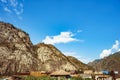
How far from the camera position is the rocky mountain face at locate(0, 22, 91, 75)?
421 ft

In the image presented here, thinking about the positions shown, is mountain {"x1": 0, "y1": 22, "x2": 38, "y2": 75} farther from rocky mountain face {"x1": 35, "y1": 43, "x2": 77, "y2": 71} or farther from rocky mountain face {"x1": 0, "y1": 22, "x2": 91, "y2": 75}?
rocky mountain face {"x1": 35, "y1": 43, "x2": 77, "y2": 71}

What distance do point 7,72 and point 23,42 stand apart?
2849cm

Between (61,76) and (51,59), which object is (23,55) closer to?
(51,59)

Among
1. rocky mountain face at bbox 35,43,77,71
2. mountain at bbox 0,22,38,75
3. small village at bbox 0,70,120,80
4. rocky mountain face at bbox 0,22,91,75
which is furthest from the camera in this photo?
rocky mountain face at bbox 35,43,77,71

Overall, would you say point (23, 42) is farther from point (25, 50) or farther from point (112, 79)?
point (112, 79)

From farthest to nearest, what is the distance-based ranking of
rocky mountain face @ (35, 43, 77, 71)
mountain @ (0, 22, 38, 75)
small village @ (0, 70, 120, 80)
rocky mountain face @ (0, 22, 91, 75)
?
rocky mountain face @ (35, 43, 77, 71) → rocky mountain face @ (0, 22, 91, 75) → mountain @ (0, 22, 38, 75) → small village @ (0, 70, 120, 80)

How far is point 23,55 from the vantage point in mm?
134875

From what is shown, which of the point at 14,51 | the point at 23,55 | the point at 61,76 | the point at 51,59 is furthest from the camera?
the point at 51,59

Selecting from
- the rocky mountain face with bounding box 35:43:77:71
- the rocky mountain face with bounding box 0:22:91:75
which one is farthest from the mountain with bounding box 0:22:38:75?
the rocky mountain face with bounding box 35:43:77:71

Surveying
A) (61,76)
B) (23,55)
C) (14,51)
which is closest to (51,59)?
(23,55)

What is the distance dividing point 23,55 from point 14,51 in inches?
227

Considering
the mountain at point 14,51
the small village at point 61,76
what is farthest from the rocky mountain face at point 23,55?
the small village at point 61,76

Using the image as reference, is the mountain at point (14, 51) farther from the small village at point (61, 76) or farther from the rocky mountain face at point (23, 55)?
the small village at point (61, 76)

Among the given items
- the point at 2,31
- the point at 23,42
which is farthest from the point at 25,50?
the point at 2,31
